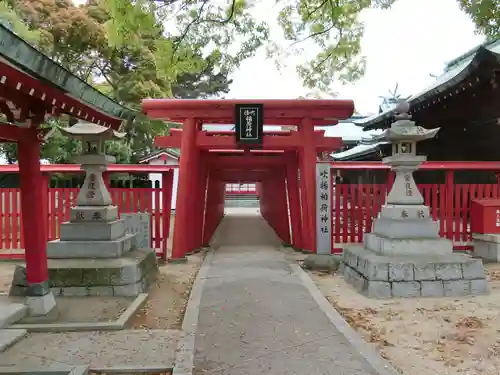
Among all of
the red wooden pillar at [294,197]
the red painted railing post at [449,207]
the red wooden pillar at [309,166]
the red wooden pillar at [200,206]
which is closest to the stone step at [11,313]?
the red wooden pillar at [200,206]

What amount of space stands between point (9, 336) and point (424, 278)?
5.71 m

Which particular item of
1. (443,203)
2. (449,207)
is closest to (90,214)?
(443,203)

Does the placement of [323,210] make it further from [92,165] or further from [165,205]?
[92,165]

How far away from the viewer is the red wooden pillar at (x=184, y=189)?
10.3 metres

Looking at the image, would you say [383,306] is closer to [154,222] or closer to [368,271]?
[368,271]

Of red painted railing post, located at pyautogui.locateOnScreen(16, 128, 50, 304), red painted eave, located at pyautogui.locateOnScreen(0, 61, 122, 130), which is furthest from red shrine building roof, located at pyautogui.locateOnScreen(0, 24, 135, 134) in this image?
red painted railing post, located at pyautogui.locateOnScreen(16, 128, 50, 304)

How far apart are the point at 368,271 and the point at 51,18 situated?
1395 centimetres

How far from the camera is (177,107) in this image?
396 inches

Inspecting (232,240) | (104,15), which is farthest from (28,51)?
(104,15)

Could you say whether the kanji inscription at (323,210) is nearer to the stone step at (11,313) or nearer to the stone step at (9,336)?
the stone step at (11,313)

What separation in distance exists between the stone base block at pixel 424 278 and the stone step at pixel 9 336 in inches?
190

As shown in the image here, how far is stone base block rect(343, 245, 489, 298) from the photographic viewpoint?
6832mm

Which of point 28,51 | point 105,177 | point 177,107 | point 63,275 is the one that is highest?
point 177,107

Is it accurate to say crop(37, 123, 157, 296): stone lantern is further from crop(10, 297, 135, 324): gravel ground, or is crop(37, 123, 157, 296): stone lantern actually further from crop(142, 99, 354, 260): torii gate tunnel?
crop(142, 99, 354, 260): torii gate tunnel
